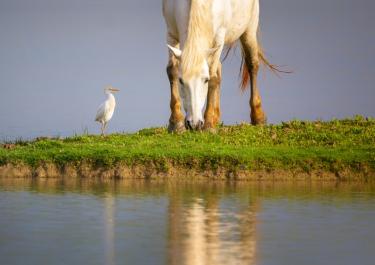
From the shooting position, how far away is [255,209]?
1150 centimetres

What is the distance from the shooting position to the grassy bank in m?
15.7

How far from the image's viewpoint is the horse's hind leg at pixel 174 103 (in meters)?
18.6

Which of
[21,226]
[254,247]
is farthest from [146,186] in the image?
[254,247]

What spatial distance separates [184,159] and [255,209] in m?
4.27

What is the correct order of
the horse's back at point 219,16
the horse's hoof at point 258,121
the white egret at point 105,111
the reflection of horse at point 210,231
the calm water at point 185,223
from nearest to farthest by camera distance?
the reflection of horse at point 210,231, the calm water at point 185,223, the horse's back at point 219,16, the horse's hoof at point 258,121, the white egret at point 105,111

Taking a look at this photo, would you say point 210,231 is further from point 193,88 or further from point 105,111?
point 105,111

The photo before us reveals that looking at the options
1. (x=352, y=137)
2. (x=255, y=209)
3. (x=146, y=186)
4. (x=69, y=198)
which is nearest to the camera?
(x=255, y=209)

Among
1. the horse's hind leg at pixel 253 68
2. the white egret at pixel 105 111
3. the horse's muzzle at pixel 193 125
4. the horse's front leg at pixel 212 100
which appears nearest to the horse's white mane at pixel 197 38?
the horse's muzzle at pixel 193 125

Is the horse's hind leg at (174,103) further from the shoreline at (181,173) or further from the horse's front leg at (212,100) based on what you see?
the shoreline at (181,173)

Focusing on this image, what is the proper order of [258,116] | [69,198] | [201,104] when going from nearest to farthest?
[69,198] → [201,104] → [258,116]

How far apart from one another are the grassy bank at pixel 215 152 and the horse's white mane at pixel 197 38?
145cm

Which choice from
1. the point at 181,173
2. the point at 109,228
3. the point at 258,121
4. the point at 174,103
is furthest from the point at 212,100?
the point at 109,228

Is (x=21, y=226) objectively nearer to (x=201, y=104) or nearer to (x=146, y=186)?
(x=146, y=186)

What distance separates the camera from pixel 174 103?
1864 cm
